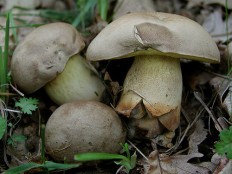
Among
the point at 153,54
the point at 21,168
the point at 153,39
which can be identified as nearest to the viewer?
the point at 21,168

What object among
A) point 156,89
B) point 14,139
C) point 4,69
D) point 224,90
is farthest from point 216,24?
point 14,139

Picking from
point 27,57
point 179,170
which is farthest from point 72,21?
point 179,170

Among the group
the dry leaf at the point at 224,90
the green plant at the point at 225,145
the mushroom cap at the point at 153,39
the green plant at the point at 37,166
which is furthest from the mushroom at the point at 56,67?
the green plant at the point at 225,145

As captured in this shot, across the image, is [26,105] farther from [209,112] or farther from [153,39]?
[209,112]

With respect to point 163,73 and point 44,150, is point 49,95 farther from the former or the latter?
point 163,73

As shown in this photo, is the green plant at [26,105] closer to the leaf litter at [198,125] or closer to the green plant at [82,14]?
the leaf litter at [198,125]

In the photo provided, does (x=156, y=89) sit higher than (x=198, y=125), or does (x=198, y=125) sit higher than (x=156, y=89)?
(x=156, y=89)
